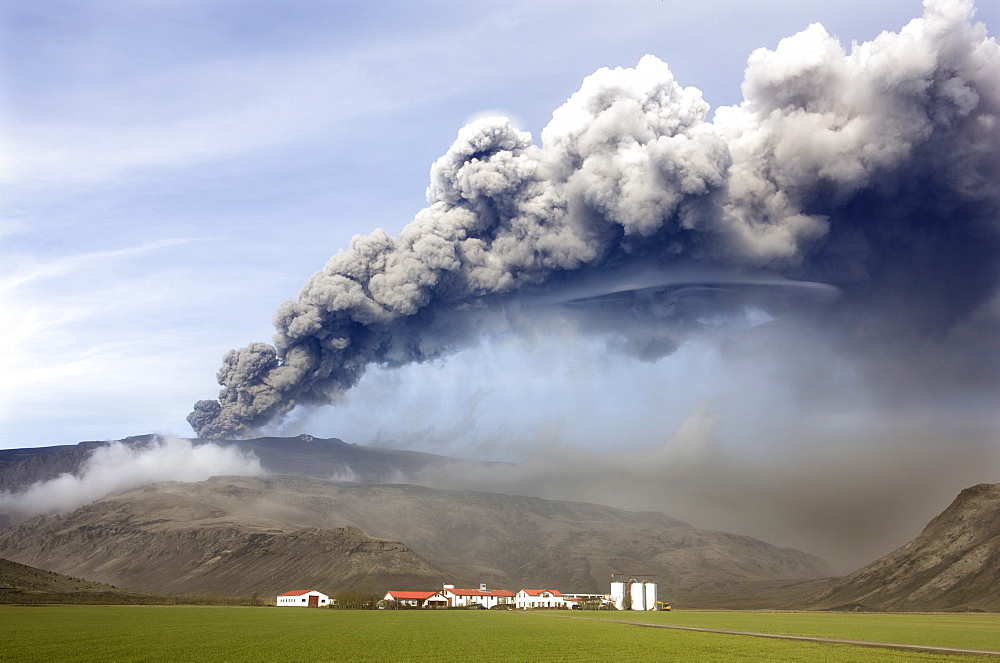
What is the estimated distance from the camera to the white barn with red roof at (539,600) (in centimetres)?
13312

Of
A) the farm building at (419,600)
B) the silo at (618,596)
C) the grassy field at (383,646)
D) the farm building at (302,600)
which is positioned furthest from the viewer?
the farm building at (302,600)

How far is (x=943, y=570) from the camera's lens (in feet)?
503

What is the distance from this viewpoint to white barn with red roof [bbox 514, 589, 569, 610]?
133 metres

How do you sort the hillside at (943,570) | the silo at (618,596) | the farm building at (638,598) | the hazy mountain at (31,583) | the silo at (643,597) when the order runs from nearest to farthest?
the hazy mountain at (31,583) < the silo at (643,597) < the farm building at (638,598) < the silo at (618,596) < the hillside at (943,570)

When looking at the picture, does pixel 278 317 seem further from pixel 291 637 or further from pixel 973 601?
pixel 973 601

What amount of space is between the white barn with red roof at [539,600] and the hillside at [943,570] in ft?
172

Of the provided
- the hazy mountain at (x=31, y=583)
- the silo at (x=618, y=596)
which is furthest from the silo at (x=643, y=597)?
the hazy mountain at (x=31, y=583)

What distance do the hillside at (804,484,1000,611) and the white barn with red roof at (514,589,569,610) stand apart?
52.3 m

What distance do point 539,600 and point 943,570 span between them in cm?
7646

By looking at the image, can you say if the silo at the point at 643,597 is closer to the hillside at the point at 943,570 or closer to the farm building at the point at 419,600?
the farm building at the point at 419,600

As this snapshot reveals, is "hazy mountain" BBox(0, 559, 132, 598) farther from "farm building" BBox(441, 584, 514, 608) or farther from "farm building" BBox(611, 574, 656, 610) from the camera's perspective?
"farm building" BBox(611, 574, 656, 610)

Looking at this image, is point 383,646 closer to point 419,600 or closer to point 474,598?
point 419,600

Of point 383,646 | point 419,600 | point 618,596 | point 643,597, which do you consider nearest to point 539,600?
point 618,596

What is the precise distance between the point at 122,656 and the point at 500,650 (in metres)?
14.0
